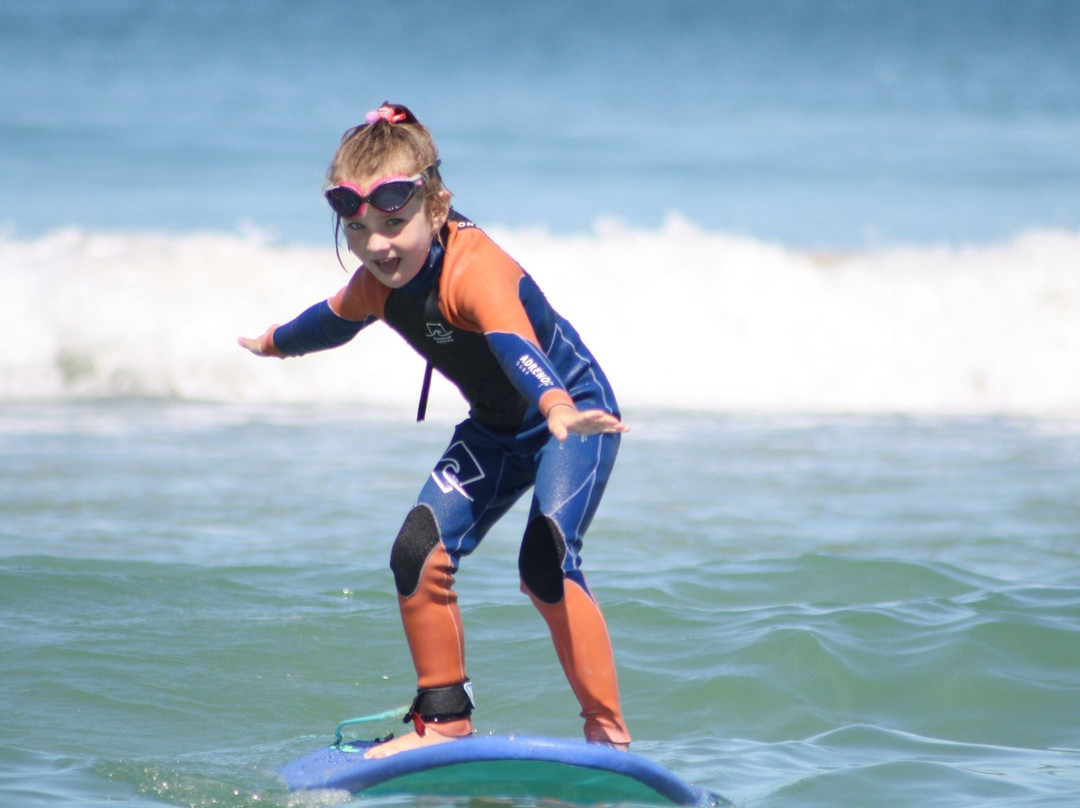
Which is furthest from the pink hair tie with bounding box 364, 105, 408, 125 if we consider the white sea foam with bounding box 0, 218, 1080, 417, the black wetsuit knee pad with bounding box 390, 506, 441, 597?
the white sea foam with bounding box 0, 218, 1080, 417

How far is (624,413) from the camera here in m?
11.1

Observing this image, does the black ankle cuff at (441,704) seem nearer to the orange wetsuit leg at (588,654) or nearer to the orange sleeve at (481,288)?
the orange wetsuit leg at (588,654)

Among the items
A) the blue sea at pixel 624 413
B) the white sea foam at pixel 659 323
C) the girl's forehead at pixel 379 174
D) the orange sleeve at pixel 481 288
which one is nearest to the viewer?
the orange sleeve at pixel 481 288

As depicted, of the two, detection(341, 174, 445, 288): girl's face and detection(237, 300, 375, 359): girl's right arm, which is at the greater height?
detection(341, 174, 445, 288): girl's face

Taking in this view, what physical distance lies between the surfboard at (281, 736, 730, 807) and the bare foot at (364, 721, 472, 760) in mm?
108

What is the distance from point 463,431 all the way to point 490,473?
0.16 metres

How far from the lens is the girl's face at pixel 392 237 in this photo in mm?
3576

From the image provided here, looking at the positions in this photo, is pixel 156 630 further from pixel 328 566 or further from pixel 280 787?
pixel 280 787

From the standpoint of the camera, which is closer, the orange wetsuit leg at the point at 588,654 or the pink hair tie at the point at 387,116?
the orange wetsuit leg at the point at 588,654

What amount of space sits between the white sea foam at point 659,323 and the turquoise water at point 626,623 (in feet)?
10.7

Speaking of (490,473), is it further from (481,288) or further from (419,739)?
(419,739)

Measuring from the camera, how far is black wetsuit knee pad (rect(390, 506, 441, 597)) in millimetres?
3664

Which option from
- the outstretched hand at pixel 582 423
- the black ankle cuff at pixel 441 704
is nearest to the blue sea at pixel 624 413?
the black ankle cuff at pixel 441 704

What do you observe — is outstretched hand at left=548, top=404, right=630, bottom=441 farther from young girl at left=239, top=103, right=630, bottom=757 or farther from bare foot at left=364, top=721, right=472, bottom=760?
bare foot at left=364, top=721, right=472, bottom=760
